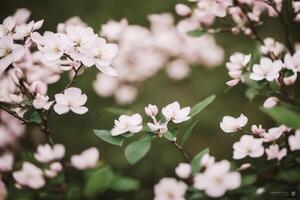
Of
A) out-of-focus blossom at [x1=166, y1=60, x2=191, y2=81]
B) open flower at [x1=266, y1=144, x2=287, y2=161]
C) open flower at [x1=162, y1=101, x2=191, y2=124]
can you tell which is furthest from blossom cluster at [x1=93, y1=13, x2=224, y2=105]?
open flower at [x1=266, y1=144, x2=287, y2=161]

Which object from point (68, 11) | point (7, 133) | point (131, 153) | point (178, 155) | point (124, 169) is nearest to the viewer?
point (131, 153)

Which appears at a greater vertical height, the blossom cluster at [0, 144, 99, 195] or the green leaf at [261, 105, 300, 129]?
the blossom cluster at [0, 144, 99, 195]

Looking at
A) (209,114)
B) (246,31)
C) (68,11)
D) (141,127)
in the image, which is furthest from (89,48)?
(68,11)

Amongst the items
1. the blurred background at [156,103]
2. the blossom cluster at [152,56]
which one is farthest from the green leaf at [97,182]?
the blossom cluster at [152,56]

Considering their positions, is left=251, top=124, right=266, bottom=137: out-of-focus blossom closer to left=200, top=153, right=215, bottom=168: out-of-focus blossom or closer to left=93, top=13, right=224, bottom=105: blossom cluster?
left=200, top=153, right=215, bottom=168: out-of-focus blossom

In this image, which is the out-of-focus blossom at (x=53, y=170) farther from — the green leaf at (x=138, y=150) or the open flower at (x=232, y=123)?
the open flower at (x=232, y=123)

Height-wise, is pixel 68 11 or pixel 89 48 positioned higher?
pixel 68 11

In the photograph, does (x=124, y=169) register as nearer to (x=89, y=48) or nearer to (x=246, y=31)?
(x=246, y=31)

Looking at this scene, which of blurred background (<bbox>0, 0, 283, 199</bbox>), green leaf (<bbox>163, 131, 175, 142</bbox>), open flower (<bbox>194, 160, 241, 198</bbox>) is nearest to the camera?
open flower (<bbox>194, 160, 241, 198</bbox>)
